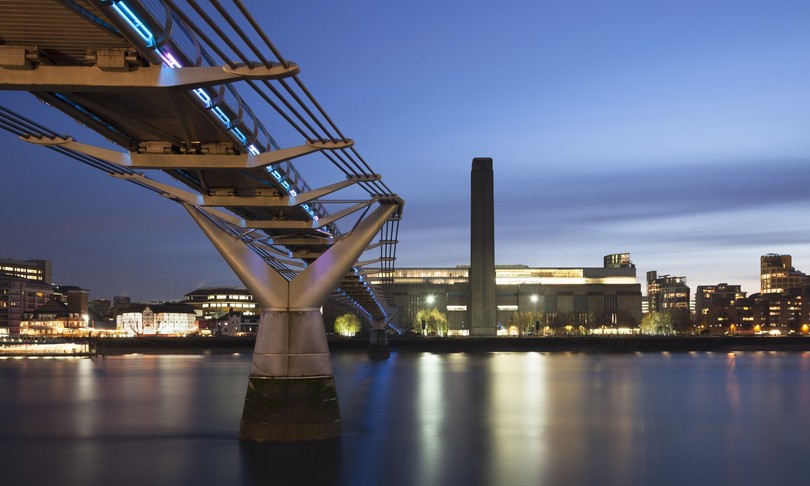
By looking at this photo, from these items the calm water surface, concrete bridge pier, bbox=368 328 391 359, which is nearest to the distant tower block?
concrete bridge pier, bbox=368 328 391 359

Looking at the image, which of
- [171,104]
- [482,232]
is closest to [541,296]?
[482,232]

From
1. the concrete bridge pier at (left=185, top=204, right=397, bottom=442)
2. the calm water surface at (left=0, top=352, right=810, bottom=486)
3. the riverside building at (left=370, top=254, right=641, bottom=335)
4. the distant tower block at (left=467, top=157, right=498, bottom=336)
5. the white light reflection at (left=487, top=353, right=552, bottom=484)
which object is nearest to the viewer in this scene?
the concrete bridge pier at (left=185, top=204, right=397, bottom=442)

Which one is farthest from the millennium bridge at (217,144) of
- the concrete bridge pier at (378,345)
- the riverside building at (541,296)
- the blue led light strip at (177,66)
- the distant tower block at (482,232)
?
the riverside building at (541,296)

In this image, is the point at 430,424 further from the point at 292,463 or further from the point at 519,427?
the point at 292,463

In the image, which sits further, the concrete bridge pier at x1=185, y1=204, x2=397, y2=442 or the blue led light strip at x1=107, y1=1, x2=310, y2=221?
the concrete bridge pier at x1=185, y1=204, x2=397, y2=442

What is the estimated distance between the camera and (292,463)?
26.3 meters

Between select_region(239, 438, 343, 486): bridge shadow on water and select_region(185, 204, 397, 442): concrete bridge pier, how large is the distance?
286 millimetres

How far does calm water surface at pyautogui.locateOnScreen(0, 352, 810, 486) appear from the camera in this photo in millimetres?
27297

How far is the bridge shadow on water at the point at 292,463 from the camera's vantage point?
82.1 ft

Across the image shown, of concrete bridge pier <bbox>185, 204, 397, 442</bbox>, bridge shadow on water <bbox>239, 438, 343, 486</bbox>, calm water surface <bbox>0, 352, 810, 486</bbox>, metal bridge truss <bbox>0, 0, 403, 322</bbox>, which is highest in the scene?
metal bridge truss <bbox>0, 0, 403, 322</bbox>

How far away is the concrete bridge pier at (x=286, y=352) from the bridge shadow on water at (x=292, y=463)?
0.29 metres

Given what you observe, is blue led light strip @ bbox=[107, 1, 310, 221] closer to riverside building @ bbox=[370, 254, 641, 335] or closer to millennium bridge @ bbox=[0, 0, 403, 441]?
millennium bridge @ bbox=[0, 0, 403, 441]

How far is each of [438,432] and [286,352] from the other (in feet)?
40.8

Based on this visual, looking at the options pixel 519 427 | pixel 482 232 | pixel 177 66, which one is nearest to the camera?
pixel 177 66
